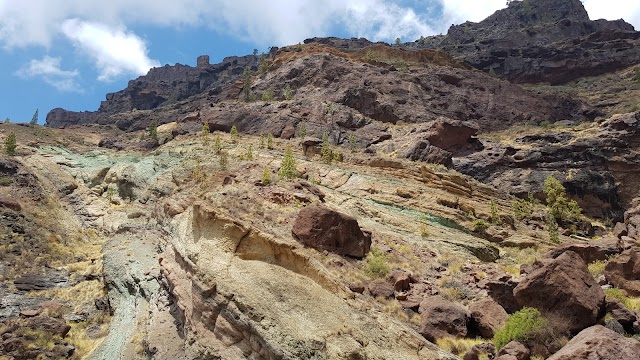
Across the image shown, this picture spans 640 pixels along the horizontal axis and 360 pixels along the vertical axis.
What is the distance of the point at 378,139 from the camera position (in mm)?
58250

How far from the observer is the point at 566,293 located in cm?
1277

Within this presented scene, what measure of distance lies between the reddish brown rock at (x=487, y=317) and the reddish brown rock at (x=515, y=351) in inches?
97.4

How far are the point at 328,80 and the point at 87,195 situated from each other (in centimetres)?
4557

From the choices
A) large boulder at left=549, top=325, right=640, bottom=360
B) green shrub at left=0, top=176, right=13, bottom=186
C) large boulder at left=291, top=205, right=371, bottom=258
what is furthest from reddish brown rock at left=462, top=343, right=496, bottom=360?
green shrub at left=0, top=176, right=13, bottom=186

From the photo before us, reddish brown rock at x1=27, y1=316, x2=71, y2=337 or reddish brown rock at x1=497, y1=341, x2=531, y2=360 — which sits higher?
reddish brown rock at x1=497, y1=341, x2=531, y2=360

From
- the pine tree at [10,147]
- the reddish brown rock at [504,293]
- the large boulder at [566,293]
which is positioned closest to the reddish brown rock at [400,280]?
the reddish brown rock at [504,293]

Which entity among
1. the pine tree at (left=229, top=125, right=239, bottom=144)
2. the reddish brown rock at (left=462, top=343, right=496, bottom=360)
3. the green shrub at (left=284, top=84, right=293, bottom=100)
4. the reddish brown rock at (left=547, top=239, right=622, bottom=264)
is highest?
the green shrub at (left=284, top=84, right=293, bottom=100)

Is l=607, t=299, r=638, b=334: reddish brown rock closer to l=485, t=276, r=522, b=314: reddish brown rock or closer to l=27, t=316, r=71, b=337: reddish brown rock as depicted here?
l=485, t=276, r=522, b=314: reddish brown rock

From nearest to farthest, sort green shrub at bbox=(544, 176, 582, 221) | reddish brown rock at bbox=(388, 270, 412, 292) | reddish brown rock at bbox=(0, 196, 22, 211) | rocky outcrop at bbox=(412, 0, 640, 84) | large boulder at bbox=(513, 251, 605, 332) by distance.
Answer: large boulder at bbox=(513, 251, 605, 332)
reddish brown rock at bbox=(388, 270, 412, 292)
reddish brown rock at bbox=(0, 196, 22, 211)
green shrub at bbox=(544, 176, 582, 221)
rocky outcrop at bbox=(412, 0, 640, 84)

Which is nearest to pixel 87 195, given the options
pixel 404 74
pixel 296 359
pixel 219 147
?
pixel 219 147

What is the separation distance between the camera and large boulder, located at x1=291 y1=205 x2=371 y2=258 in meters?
19.0

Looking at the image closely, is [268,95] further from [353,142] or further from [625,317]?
[625,317]

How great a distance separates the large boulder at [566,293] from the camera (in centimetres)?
1231

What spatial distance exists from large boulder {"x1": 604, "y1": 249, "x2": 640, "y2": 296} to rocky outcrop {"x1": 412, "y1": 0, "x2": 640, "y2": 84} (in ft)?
298
